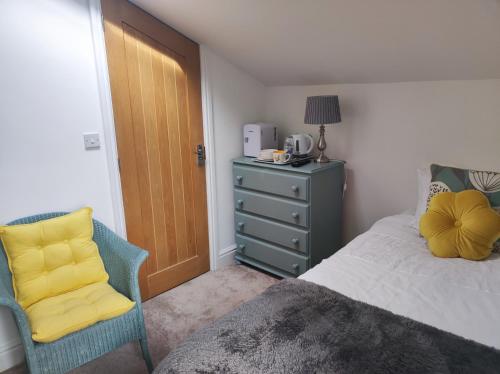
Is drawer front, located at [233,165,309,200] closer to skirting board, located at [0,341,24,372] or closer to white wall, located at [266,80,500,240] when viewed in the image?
white wall, located at [266,80,500,240]

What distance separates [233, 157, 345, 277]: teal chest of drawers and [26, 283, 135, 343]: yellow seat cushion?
1.24m

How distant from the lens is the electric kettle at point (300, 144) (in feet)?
8.64

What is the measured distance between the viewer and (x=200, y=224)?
9.05 feet

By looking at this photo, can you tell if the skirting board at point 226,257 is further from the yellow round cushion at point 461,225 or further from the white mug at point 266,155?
the yellow round cushion at point 461,225

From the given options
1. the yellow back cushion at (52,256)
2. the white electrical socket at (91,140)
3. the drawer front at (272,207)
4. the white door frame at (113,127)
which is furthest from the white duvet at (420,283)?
the white electrical socket at (91,140)

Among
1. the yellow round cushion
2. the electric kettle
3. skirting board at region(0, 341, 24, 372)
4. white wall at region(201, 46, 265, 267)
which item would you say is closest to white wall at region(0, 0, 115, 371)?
skirting board at region(0, 341, 24, 372)

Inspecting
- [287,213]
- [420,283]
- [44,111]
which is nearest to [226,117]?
[287,213]

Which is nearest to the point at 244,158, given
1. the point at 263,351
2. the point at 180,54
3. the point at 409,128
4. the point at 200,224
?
the point at 200,224

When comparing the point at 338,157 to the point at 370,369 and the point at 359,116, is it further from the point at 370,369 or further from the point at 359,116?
the point at 370,369

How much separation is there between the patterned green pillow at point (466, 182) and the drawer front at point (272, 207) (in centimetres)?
81

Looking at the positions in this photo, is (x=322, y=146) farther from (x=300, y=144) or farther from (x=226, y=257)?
(x=226, y=257)

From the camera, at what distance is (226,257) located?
9.82ft

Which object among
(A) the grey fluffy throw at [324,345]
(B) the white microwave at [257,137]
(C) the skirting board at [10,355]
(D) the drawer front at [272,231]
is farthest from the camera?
(B) the white microwave at [257,137]

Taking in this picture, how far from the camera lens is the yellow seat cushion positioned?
4.85 feet
